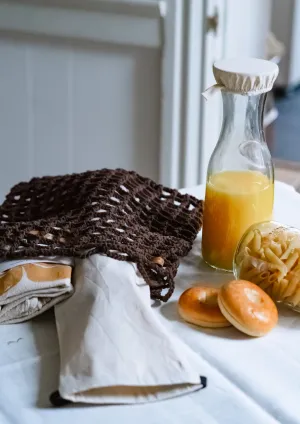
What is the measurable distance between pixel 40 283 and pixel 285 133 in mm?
2905

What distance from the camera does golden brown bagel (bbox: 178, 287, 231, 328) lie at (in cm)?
83

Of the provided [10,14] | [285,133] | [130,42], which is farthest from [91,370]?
[285,133]

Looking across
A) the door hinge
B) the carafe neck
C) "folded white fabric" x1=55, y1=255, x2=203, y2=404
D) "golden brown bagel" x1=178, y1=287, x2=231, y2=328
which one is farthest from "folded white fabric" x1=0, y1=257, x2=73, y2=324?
the door hinge

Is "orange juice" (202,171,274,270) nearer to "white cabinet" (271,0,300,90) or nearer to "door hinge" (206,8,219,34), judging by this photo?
"door hinge" (206,8,219,34)

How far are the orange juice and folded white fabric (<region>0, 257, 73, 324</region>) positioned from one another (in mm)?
217

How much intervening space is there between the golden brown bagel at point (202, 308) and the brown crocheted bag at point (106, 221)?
0.03m

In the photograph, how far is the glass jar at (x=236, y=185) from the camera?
0.92 m

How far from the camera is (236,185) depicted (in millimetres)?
936

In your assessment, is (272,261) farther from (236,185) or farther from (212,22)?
(212,22)

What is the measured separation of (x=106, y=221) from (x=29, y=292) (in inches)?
5.7

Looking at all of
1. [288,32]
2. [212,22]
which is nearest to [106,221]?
[212,22]

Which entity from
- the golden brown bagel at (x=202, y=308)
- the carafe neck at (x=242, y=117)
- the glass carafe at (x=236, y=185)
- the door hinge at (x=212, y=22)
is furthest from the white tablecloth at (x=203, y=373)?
the door hinge at (x=212, y=22)

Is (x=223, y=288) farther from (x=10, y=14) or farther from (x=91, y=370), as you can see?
(x=10, y=14)

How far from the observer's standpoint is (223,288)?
82 cm
